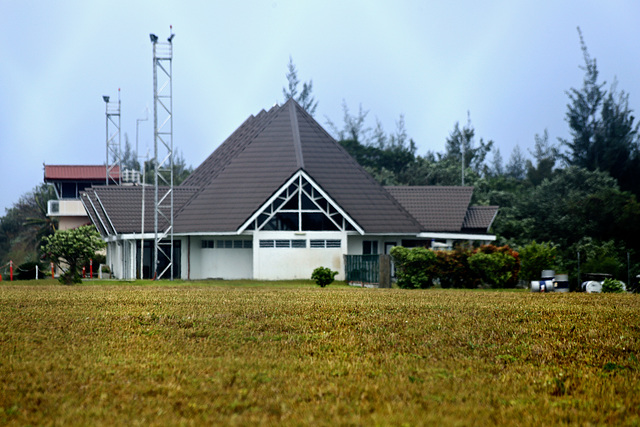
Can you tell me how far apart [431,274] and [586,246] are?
61.2 feet

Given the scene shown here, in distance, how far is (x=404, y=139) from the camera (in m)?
105

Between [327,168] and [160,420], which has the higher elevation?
[327,168]

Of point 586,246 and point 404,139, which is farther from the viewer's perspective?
point 404,139

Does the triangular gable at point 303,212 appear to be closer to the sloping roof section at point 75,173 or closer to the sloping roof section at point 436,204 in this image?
the sloping roof section at point 436,204

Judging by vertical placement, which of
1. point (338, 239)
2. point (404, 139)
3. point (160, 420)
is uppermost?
point (404, 139)

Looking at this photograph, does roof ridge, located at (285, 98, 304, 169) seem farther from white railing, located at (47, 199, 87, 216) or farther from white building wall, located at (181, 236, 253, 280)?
white railing, located at (47, 199, 87, 216)

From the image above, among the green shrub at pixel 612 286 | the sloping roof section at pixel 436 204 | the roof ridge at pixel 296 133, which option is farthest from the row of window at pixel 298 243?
the green shrub at pixel 612 286

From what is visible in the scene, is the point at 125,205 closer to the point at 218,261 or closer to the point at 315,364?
the point at 218,261

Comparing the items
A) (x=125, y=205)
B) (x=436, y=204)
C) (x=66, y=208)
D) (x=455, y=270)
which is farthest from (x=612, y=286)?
(x=66, y=208)

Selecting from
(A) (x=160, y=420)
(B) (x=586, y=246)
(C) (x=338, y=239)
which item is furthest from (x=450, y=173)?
(A) (x=160, y=420)

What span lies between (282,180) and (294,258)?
4055 mm

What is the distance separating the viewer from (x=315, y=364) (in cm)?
1068

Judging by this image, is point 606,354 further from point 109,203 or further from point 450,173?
point 450,173

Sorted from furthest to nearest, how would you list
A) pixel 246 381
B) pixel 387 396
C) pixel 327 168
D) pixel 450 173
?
pixel 450 173, pixel 327 168, pixel 246 381, pixel 387 396
